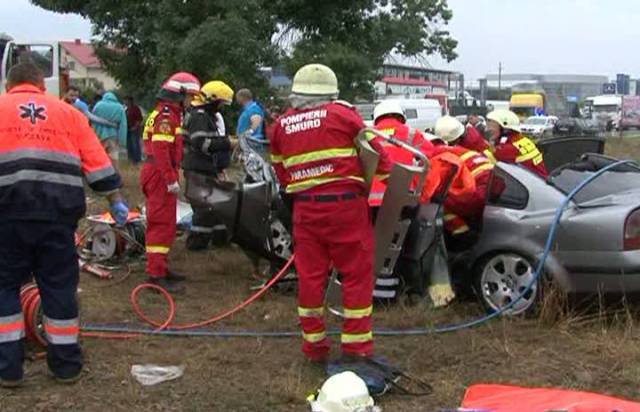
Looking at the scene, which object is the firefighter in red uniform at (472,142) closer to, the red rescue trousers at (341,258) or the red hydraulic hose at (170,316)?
the red hydraulic hose at (170,316)

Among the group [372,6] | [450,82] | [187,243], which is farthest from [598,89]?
[187,243]

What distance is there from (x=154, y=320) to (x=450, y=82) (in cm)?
7644

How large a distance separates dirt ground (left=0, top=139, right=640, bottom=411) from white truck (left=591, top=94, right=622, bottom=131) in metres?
56.9

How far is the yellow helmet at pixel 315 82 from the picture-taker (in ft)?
15.7

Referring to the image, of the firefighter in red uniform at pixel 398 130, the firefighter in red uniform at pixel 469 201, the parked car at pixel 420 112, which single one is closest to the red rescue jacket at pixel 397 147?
the firefighter in red uniform at pixel 398 130

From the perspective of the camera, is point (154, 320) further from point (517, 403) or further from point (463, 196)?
point (517, 403)

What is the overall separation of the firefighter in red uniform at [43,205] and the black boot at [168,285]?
231 centimetres

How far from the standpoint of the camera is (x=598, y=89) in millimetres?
113812

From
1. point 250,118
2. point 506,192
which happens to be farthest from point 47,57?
point 506,192

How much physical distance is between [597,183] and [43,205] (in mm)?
3889

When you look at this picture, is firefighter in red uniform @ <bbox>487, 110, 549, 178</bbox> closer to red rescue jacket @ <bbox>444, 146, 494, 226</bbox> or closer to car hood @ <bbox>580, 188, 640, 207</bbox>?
red rescue jacket @ <bbox>444, 146, 494, 226</bbox>

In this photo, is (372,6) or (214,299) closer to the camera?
(214,299)

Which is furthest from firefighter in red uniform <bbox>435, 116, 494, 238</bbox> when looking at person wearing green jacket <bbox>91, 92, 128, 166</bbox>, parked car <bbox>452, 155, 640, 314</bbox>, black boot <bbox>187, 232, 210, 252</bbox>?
person wearing green jacket <bbox>91, 92, 128, 166</bbox>

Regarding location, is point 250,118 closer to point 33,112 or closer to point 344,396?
point 33,112
